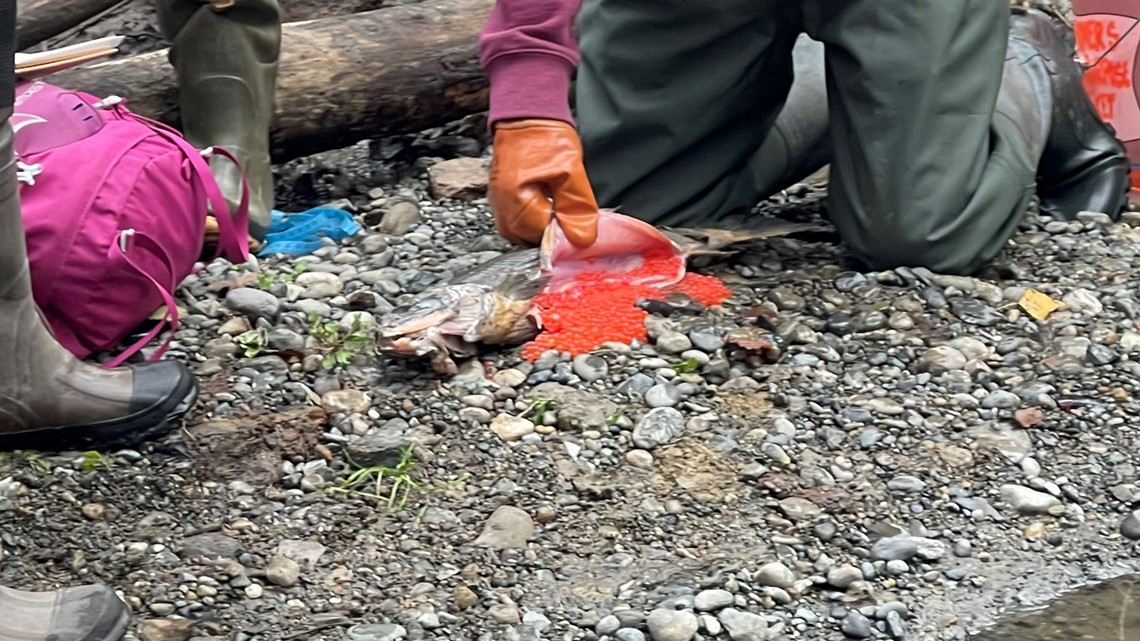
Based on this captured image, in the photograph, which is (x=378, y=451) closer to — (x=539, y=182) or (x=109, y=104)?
(x=539, y=182)

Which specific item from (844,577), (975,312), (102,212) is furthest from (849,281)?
(102,212)

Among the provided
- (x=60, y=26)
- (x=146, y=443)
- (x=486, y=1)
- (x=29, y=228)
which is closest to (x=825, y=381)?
(x=146, y=443)

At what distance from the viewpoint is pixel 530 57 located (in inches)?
115

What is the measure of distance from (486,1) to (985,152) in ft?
5.53

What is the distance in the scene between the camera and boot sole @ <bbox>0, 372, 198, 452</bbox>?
2404mm

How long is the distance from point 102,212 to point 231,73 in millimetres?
1197

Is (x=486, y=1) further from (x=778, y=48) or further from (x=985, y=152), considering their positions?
(x=985, y=152)

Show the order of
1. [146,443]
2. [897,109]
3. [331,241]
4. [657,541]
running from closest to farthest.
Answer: [657,541], [146,443], [897,109], [331,241]

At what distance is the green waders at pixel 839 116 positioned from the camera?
3170mm

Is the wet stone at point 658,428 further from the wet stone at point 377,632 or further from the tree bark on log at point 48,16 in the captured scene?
the tree bark on log at point 48,16

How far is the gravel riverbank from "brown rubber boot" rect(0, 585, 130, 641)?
61mm

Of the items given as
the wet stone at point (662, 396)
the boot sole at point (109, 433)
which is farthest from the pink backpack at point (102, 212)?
the wet stone at point (662, 396)

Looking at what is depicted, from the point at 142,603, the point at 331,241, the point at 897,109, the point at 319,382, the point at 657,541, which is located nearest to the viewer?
the point at 142,603

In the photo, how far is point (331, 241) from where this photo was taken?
363cm
